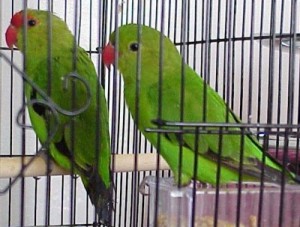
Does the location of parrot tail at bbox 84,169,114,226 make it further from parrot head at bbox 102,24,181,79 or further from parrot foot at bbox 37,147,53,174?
parrot head at bbox 102,24,181,79

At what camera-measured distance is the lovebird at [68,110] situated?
91 cm

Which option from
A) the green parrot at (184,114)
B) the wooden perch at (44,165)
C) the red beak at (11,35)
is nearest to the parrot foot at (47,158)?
the wooden perch at (44,165)

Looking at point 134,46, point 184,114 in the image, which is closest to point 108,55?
point 134,46

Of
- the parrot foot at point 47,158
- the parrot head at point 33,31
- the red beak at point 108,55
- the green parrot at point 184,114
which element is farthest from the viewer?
the parrot head at point 33,31

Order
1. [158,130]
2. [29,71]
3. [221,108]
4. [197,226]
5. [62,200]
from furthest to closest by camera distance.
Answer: [62,200]
[29,71]
[221,108]
[197,226]
[158,130]

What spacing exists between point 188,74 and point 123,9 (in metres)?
0.59

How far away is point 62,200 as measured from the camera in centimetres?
142

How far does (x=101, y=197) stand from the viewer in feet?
3.08

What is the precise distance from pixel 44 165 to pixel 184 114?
26 centimetres

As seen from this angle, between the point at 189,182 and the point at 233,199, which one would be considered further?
the point at 189,182

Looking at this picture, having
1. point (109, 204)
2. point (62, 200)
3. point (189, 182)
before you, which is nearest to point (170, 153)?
point (189, 182)

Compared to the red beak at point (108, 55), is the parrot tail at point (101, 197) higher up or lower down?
lower down

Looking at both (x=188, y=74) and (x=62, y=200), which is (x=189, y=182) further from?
(x=62, y=200)

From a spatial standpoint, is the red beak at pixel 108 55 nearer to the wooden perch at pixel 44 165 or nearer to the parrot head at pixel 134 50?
the parrot head at pixel 134 50
